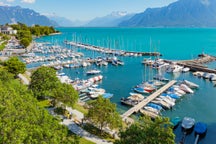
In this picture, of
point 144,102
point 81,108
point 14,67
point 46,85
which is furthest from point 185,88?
point 14,67

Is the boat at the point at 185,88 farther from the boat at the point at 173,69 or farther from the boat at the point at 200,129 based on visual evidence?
the boat at the point at 200,129

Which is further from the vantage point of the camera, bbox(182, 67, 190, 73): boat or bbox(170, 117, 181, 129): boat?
bbox(182, 67, 190, 73): boat

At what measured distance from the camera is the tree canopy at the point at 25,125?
2016 centimetres

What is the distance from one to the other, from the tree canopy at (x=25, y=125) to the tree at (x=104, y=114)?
869cm

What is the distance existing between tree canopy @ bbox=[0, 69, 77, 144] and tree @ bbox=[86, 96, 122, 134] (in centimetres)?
869

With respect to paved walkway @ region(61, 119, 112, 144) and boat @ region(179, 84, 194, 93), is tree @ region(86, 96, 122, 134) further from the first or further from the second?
boat @ region(179, 84, 194, 93)

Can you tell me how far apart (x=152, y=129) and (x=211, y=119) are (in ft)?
88.3

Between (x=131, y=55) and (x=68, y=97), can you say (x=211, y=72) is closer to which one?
(x=131, y=55)

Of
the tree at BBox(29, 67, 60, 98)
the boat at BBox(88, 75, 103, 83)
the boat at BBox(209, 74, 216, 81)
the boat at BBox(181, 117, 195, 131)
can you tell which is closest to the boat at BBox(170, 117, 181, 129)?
the boat at BBox(181, 117, 195, 131)

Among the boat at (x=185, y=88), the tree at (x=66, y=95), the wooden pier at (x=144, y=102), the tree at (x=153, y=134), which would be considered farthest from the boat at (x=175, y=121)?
the tree at (x=153, y=134)

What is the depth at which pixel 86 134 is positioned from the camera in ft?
111

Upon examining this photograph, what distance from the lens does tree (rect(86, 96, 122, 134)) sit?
32750 millimetres

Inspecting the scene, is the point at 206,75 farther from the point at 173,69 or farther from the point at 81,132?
the point at 81,132

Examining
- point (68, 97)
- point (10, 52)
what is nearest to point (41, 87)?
point (68, 97)
